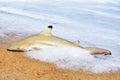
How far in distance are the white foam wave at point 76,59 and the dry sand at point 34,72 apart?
0.79ft

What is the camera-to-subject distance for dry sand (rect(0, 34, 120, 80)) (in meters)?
5.55

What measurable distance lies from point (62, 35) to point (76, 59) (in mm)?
2562

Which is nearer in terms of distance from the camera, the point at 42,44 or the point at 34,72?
the point at 34,72

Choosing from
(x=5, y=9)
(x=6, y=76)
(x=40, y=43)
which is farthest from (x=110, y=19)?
(x=6, y=76)

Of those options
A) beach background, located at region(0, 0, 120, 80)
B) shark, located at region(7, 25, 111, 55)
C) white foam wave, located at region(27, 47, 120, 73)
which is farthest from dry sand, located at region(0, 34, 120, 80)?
shark, located at region(7, 25, 111, 55)

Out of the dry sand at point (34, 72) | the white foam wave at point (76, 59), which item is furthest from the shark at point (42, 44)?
the dry sand at point (34, 72)

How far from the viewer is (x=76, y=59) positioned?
6.72m

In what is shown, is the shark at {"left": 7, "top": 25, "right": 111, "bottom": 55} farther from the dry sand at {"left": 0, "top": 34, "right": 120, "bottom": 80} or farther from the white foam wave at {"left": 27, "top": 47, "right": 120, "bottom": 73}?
the dry sand at {"left": 0, "top": 34, "right": 120, "bottom": 80}

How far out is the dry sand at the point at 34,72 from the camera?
218 inches

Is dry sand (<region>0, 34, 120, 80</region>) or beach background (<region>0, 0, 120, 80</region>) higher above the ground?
dry sand (<region>0, 34, 120, 80</region>)

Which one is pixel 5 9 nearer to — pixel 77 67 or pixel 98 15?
pixel 98 15

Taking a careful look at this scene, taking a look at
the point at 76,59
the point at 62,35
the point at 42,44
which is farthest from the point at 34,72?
the point at 62,35

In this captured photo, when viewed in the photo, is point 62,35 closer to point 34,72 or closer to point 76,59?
point 76,59

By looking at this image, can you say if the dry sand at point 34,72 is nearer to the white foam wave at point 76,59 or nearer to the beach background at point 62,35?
the beach background at point 62,35
